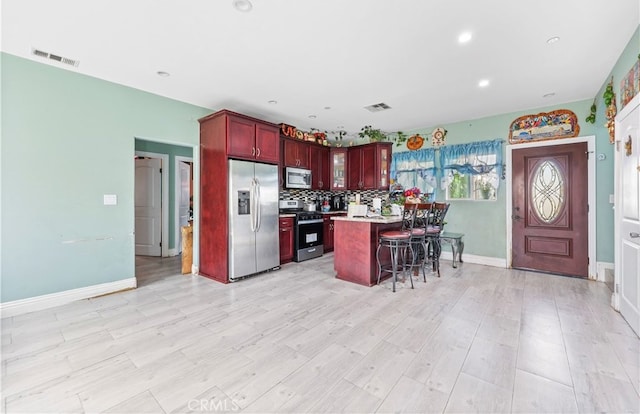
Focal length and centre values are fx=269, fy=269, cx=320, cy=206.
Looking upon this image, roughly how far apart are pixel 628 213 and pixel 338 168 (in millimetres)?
4764

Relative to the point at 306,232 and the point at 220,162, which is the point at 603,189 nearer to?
the point at 306,232

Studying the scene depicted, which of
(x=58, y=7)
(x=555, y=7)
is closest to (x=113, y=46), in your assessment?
(x=58, y=7)

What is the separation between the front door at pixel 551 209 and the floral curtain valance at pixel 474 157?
0.92 feet

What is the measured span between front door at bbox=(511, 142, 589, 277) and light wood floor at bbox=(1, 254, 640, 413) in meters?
0.85

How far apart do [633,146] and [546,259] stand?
253cm

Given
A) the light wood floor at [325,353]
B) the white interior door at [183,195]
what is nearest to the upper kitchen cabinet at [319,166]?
the white interior door at [183,195]

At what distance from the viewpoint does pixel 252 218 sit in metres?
4.10

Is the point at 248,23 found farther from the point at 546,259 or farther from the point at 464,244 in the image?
the point at 546,259

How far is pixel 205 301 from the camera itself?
314 centimetres

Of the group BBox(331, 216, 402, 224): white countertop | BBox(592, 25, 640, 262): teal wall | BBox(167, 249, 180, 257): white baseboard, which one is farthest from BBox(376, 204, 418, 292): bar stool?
BBox(167, 249, 180, 257): white baseboard

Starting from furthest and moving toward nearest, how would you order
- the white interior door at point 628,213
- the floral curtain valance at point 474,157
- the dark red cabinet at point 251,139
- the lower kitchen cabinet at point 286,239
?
the lower kitchen cabinet at point 286,239
the floral curtain valance at point 474,157
the dark red cabinet at point 251,139
the white interior door at point 628,213

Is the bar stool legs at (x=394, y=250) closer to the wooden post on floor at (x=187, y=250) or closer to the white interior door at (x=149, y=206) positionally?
the wooden post on floor at (x=187, y=250)

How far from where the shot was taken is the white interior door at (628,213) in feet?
7.61

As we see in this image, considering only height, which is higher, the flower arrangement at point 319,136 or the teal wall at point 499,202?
the flower arrangement at point 319,136
